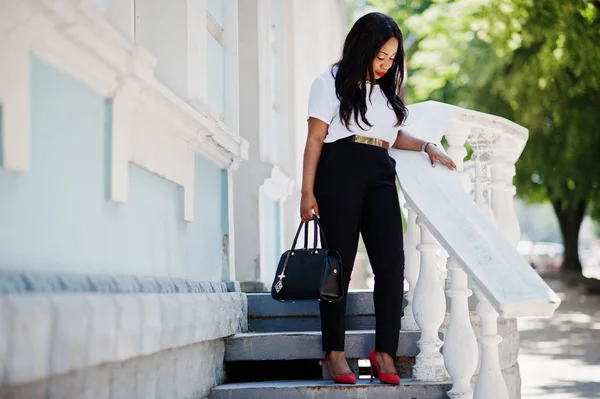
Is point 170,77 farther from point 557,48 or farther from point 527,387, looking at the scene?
point 557,48

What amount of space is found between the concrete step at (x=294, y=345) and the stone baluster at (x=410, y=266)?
0.17m

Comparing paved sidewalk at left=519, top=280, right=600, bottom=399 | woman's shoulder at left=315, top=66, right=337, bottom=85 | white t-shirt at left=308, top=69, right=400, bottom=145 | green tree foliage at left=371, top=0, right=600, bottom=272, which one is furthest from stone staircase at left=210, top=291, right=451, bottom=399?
green tree foliage at left=371, top=0, right=600, bottom=272

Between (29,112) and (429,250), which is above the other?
(29,112)

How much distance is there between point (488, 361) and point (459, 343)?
18cm

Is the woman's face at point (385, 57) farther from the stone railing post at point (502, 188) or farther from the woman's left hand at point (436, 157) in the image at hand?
the stone railing post at point (502, 188)

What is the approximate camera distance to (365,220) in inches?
166

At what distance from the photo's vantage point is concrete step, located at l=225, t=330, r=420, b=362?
444 cm

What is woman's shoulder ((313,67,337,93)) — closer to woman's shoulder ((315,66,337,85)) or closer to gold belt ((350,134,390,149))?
woman's shoulder ((315,66,337,85))

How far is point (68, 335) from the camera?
2.38 metres

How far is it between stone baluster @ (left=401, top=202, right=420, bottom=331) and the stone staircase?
0.17 m

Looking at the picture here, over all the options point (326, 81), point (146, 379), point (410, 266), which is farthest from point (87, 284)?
point (410, 266)

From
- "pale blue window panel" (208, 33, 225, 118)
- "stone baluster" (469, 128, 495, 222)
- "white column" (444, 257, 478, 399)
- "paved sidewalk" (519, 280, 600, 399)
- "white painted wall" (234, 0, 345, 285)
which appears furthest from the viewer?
"paved sidewalk" (519, 280, 600, 399)

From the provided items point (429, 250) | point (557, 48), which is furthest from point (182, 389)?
point (557, 48)

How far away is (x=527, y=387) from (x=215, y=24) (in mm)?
3698
